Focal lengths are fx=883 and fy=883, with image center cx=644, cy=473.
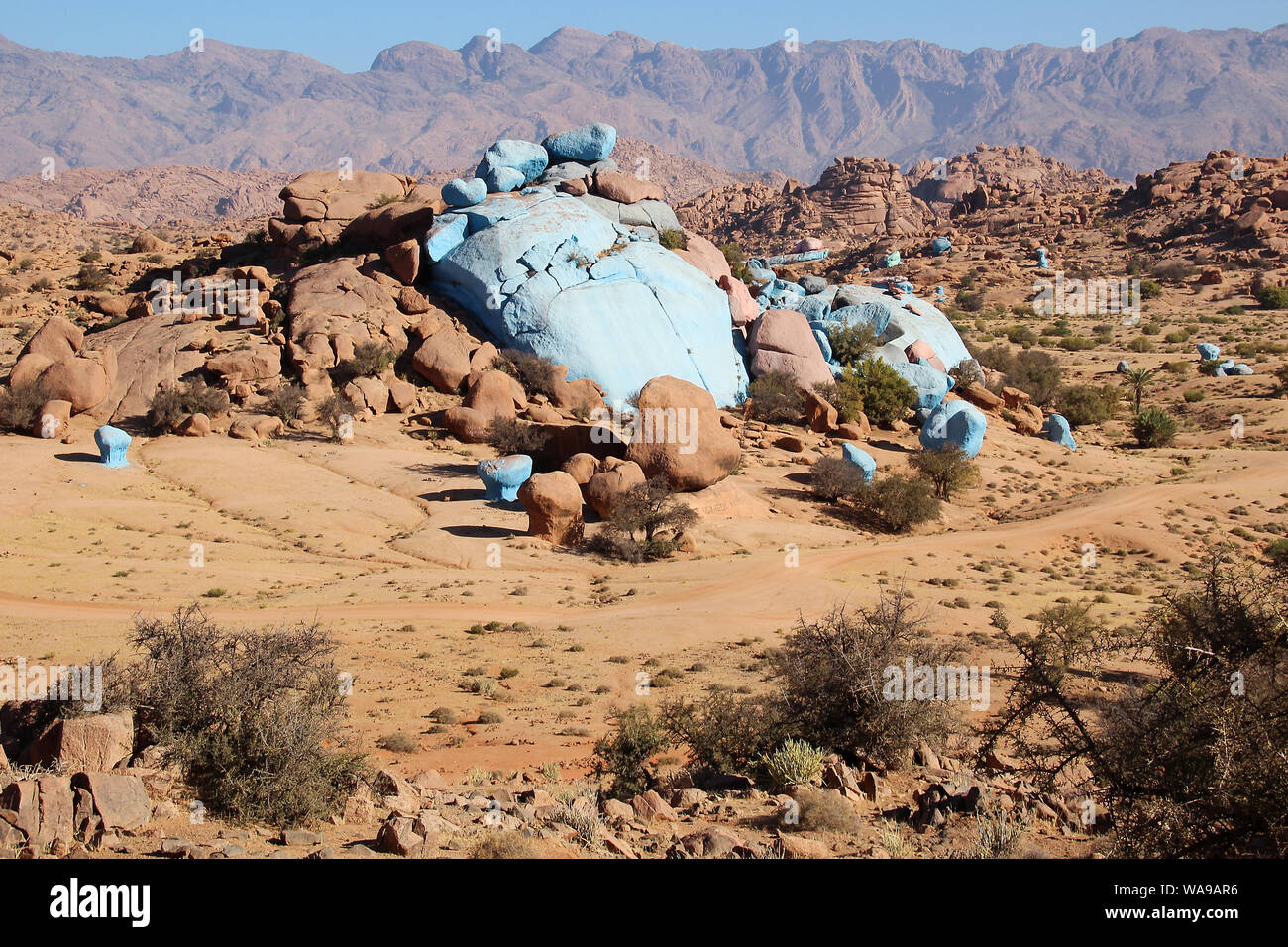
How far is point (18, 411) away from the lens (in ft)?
74.6

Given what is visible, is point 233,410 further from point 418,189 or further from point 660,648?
point 660,648

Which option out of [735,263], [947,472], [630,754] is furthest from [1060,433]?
[630,754]

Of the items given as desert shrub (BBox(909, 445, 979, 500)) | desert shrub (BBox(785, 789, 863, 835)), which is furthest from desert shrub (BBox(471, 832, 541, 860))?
desert shrub (BBox(909, 445, 979, 500))

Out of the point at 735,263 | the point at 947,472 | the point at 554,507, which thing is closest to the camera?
the point at 554,507

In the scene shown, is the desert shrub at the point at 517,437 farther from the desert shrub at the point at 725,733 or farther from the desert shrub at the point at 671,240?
the desert shrub at the point at 725,733

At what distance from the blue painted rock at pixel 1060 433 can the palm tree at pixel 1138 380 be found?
5.06 meters

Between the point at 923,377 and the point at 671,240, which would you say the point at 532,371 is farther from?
the point at 923,377

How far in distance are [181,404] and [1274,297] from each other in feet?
169

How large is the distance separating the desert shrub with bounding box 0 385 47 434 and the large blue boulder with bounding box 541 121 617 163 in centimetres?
2126

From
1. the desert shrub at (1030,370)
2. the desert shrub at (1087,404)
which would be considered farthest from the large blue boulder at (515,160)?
the desert shrub at (1087,404)

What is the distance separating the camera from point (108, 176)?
427 ft

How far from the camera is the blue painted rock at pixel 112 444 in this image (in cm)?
2059

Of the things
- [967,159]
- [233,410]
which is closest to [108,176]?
[967,159]

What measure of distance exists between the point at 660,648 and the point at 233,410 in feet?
57.5
